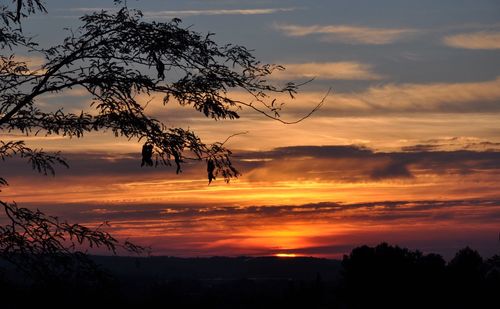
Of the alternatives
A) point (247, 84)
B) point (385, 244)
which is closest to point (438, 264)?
point (385, 244)

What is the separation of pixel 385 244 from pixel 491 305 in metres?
16.7

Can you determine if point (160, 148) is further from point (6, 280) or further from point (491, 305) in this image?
point (491, 305)

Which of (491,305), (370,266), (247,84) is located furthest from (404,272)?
(247,84)

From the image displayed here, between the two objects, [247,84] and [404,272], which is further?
[404,272]

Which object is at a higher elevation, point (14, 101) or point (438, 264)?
point (14, 101)

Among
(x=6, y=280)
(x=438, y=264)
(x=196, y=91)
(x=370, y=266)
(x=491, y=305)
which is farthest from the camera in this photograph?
(x=438, y=264)

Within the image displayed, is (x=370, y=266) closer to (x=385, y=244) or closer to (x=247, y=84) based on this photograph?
(x=385, y=244)

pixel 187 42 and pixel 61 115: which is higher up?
pixel 187 42

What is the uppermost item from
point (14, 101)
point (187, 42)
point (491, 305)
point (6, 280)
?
point (187, 42)

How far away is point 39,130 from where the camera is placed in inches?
504

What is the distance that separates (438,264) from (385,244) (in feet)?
23.9

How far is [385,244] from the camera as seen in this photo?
89.6m

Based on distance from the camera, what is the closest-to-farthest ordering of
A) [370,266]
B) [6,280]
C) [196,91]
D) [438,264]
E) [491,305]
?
1. [6,280]
2. [196,91]
3. [491,305]
4. [370,266]
5. [438,264]

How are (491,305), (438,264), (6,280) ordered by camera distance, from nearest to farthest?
(6,280)
(491,305)
(438,264)
